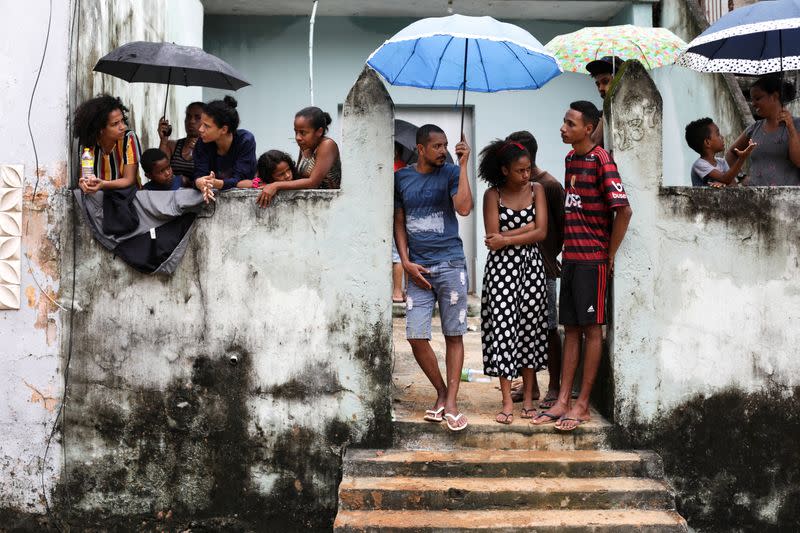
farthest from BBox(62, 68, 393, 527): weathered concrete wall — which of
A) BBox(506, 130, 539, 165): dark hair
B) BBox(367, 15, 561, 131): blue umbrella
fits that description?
BBox(506, 130, 539, 165): dark hair

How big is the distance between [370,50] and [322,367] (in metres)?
5.89

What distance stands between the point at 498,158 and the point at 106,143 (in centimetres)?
Result: 244

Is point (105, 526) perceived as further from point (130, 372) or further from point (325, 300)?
point (325, 300)

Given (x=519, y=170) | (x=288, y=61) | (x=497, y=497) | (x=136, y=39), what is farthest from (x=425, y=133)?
(x=288, y=61)

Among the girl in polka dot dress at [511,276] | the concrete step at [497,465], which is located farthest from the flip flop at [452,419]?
the girl in polka dot dress at [511,276]

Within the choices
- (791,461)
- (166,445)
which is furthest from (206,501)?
(791,461)

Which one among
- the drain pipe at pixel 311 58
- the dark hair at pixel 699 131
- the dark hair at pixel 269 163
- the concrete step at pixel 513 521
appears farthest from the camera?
the drain pipe at pixel 311 58

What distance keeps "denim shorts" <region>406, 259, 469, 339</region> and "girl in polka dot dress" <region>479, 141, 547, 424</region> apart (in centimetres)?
21

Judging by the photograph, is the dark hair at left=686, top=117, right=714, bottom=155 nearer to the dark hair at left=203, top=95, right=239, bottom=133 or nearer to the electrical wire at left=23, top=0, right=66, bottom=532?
the dark hair at left=203, top=95, right=239, bottom=133

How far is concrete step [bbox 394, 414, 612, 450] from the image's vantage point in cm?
546

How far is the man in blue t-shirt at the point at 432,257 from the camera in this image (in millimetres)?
5480

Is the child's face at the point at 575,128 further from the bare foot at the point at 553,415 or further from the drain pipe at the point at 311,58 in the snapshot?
the drain pipe at the point at 311,58

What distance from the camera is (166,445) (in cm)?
553

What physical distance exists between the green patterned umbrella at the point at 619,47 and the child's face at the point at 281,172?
219 centimetres
